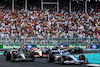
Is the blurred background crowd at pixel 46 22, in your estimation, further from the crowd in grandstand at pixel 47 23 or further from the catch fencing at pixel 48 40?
the catch fencing at pixel 48 40

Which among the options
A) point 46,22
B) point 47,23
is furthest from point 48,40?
point 46,22

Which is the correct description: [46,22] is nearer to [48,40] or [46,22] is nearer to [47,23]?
[47,23]

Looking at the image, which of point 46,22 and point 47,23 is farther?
point 46,22

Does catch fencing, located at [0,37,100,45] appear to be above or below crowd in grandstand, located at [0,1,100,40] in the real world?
below

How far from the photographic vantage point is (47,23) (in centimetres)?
2936

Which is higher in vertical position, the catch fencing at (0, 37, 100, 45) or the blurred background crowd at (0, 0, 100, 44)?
the blurred background crowd at (0, 0, 100, 44)

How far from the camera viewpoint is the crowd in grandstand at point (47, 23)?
2770 centimetres

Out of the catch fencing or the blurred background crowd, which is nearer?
the catch fencing

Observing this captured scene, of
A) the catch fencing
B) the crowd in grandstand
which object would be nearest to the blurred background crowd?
the crowd in grandstand

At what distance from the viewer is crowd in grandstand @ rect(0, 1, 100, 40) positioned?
1091 inches

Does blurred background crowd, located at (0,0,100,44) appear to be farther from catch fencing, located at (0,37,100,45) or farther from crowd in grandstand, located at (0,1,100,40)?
catch fencing, located at (0,37,100,45)

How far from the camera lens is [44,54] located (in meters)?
19.4

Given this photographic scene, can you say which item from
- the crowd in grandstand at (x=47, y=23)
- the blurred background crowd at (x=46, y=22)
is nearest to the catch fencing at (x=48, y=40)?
the blurred background crowd at (x=46, y=22)

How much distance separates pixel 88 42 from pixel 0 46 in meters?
9.91
